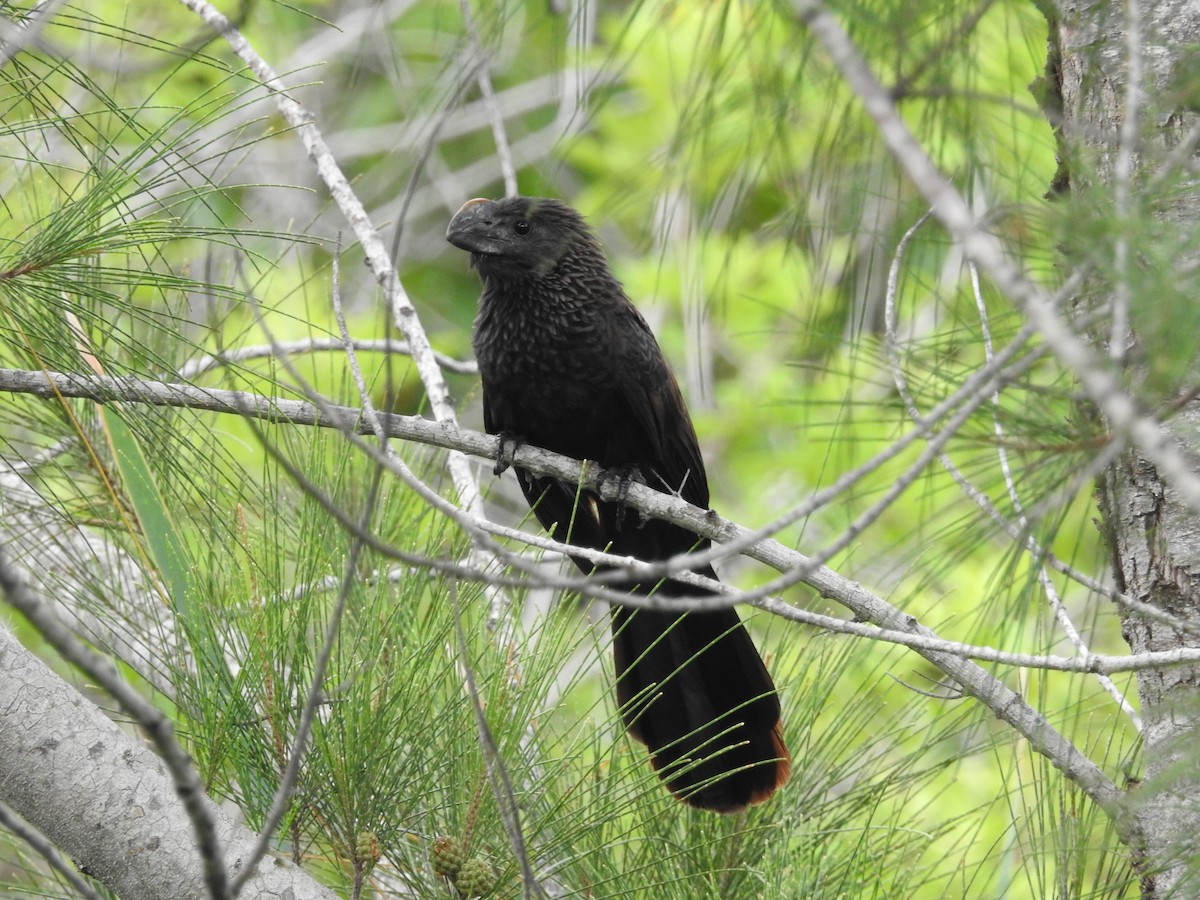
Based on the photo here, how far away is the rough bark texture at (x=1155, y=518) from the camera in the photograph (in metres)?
1.54

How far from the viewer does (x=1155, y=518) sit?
6.18ft

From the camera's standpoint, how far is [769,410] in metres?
6.30

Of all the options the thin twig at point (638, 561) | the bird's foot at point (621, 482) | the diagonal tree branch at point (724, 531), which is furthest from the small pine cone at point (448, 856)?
the bird's foot at point (621, 482)

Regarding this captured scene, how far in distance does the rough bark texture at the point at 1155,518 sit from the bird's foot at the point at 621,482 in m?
1.35

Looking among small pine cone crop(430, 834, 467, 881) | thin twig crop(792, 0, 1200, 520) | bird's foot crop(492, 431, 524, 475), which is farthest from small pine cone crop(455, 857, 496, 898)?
bird's foot crop(492, 431, 524, 475)

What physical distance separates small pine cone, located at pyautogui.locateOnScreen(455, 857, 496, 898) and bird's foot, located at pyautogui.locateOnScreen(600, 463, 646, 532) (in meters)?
1.38

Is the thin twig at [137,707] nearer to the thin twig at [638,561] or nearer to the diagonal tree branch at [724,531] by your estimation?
the thin twig at [638,561]

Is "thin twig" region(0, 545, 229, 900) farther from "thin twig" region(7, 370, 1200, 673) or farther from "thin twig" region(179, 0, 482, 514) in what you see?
"thin twig" region(179, 0, 482, 514)

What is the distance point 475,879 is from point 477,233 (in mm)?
1969

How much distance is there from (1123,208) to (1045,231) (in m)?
0.07

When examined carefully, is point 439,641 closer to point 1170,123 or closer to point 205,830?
point 205,830

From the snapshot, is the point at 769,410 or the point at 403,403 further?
the point at 403,403

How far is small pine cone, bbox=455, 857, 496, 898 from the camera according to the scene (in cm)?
173

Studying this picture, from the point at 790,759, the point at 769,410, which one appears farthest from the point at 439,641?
the point at 769,410
